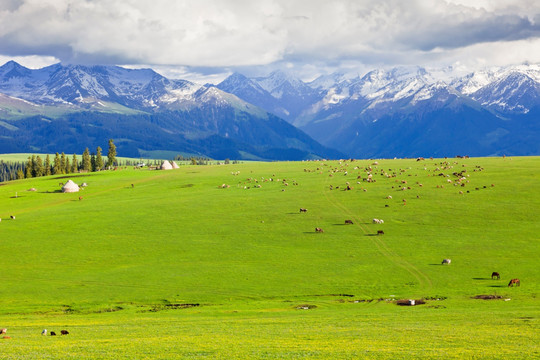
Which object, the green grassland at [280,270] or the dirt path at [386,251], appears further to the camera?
the dirt path at [386,251]

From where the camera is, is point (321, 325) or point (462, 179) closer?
point (321, 325)

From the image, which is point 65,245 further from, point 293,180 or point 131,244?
point 293,180

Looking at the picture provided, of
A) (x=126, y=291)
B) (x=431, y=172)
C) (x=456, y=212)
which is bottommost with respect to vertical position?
(x=126, y=291)

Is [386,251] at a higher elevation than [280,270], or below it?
higher

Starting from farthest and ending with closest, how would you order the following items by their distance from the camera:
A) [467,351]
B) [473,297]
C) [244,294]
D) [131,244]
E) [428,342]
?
1. [131,244]
2. [244,294]
3. [473,297]
4. [428,342]
5. [467,351]

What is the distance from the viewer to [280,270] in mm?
73125

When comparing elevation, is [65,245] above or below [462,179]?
below

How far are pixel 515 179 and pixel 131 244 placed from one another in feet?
301

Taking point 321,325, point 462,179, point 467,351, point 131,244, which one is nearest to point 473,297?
point 321,325

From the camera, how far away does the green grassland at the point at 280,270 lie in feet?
125

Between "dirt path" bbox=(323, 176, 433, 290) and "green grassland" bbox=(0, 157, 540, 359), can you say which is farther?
"dirt path" bbox=(323, 176, 433, 290)

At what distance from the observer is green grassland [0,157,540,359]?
38125 mm

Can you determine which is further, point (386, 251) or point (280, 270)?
point (386, 251)

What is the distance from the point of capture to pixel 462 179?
13188 cm
